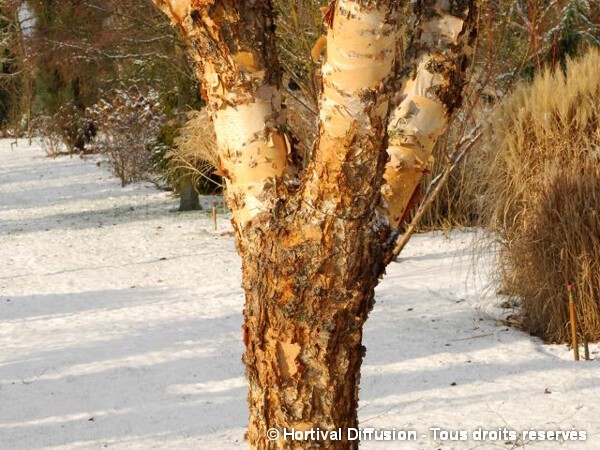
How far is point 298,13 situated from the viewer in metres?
6.50

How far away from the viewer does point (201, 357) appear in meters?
5.45

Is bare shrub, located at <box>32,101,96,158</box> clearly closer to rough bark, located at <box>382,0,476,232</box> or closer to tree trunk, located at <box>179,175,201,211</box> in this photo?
tree trunk, located at <box>179,175,201,211</box>

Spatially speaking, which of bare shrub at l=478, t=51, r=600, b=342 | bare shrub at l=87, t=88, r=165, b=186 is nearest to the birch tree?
bare shrub at l=478, t=51, r=600, b=342

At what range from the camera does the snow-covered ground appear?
421 cm

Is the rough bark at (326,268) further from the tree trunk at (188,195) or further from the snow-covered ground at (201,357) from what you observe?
the tree trunk at (188,195)

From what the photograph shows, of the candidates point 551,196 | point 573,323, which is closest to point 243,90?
point 573,323

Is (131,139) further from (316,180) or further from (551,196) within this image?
(316,180)

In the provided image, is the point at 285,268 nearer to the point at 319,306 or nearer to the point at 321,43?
the point at 319,306

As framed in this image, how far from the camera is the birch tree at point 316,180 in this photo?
6.73ft

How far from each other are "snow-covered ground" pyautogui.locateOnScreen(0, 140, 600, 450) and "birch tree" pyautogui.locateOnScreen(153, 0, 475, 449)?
1806mm

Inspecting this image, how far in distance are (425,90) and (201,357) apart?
359 cm

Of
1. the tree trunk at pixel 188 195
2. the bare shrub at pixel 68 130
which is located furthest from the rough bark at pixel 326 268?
the bare shrub at pixel 68 130

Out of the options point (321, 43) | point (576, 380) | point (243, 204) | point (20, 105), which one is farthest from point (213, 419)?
point (20, 105)

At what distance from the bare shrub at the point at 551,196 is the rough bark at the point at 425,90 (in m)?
2.98
